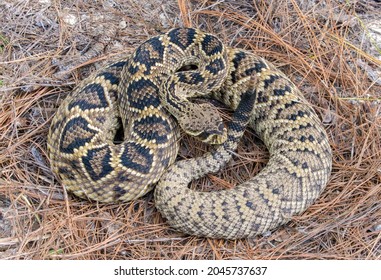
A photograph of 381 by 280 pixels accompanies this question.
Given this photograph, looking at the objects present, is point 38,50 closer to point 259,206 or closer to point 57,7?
point 57,7

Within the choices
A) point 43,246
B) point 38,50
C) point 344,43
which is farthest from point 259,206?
point 38,50

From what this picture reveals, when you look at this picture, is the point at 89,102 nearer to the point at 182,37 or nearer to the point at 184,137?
the point at 184,137

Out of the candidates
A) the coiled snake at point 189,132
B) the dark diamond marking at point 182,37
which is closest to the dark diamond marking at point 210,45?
the coiled snake at point 189,132

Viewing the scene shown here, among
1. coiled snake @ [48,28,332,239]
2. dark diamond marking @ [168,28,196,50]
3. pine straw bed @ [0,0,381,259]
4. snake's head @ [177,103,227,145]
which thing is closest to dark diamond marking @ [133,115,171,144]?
coiled snake @ [48,28,332,239]

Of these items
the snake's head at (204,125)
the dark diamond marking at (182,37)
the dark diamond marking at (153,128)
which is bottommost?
the dark diamond marking at (153,128)

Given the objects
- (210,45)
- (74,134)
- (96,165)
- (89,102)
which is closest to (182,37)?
(210,45)

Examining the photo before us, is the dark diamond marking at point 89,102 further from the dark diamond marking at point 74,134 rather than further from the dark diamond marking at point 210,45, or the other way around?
the dark diamond marking at point 210,45
